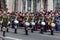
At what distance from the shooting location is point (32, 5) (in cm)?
3133

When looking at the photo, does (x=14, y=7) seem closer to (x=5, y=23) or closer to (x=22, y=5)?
(x=22, y=5)

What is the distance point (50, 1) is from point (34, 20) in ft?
26.2

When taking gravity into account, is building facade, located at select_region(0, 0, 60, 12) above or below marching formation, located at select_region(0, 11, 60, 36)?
above

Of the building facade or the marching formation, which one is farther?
the building facade

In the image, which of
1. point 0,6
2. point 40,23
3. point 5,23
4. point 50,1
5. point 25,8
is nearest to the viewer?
point 5,23

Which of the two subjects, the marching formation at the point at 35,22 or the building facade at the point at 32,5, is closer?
the marching formation at the point at 35,22

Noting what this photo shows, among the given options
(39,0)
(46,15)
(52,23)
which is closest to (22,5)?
(39,0)

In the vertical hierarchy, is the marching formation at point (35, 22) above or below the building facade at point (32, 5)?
below

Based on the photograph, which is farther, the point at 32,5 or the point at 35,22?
the point at 32,5

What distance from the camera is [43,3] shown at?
98.3ft

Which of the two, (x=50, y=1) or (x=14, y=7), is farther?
(x=14, y=7)

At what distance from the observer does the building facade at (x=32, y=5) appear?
29.0 m

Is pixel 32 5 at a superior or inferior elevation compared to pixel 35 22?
superior

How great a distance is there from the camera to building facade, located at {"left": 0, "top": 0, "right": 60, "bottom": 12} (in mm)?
29016
